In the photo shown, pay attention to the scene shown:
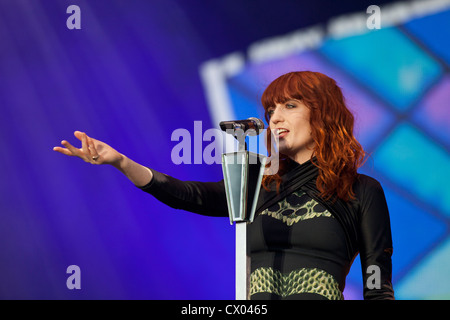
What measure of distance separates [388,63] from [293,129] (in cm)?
87

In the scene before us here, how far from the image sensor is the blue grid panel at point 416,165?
248 cm

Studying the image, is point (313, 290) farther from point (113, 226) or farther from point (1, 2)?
point (1, 2)

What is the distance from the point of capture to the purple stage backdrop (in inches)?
100

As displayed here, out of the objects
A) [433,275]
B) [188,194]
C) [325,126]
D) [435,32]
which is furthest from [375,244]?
[435,32]

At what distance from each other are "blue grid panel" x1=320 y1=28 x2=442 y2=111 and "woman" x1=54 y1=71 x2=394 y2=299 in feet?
1.99

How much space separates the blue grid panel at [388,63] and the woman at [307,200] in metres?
0.61

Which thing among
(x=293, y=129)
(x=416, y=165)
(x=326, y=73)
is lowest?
(x=293, y=129)

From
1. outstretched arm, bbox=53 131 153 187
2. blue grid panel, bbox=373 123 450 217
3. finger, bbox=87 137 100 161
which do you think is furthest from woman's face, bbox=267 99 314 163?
blue grid panel, bbox=373 123 450 217

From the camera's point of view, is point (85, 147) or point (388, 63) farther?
point (388, 63)

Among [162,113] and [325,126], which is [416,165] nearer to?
[325,126]

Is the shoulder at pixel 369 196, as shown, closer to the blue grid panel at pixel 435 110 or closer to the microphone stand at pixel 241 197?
the microphone stand at pixel 241 197

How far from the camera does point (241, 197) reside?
138 centimetres

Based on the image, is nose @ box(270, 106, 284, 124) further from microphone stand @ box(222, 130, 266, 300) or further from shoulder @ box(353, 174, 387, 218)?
microphone stand @ box(222, 130, 266, 300)

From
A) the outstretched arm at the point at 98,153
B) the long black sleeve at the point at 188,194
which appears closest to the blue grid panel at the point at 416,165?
the long black sleeve at the point at 188,194
